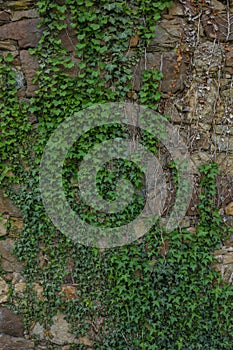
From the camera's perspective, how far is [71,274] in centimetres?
332

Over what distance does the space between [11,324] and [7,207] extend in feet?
3.40

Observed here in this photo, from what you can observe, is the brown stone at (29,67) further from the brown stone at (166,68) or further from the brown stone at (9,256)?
the brown stone at (9,256)

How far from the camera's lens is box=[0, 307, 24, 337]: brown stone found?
3354 millimetres

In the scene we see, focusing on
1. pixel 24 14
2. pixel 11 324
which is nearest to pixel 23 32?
pixel 24 14

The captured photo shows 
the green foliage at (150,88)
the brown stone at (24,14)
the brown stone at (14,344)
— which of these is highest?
the brown stone at (24,14)

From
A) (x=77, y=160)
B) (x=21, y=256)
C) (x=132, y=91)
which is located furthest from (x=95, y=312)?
(x=132, y=91)

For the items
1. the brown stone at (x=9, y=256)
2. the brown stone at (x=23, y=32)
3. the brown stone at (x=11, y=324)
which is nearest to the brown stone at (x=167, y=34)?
the brown stone at (x=23, y=32)

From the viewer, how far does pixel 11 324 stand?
11.0 ft

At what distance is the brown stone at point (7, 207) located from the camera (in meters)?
3.35

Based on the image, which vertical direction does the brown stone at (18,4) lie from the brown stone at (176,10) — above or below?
above

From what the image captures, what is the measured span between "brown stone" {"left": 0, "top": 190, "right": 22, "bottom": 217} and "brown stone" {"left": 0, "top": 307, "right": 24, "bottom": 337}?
865 millimetres

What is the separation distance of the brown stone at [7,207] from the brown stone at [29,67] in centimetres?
94

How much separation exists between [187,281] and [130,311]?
553 millimetres

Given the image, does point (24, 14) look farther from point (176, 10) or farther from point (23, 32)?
point (176, 10)
